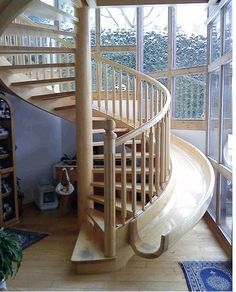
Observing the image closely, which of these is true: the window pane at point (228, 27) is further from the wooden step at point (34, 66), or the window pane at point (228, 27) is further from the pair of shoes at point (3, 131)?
the pair of shoes at point (3, 131)

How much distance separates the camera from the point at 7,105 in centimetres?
426

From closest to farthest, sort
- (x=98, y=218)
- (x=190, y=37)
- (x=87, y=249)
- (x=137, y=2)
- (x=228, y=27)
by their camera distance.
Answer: (x=87, y=249)
(x=98, y=218)
(x=228, y=27)
(x=137, y=2)
(x=190, y=37)

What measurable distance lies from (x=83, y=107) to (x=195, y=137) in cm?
229

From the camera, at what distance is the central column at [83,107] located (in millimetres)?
3738

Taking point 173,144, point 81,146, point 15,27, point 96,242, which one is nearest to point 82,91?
point 81,146

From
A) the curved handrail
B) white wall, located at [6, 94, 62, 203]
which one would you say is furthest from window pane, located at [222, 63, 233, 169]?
white wall, located at [6, 94, 62, 203]

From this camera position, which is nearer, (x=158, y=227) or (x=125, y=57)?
(x=158, y=227)

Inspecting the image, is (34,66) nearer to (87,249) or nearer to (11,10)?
(11,10)

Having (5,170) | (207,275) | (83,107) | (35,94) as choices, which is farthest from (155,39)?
(207,275)

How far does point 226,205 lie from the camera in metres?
3.80

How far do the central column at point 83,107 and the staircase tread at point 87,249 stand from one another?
1.42 ft

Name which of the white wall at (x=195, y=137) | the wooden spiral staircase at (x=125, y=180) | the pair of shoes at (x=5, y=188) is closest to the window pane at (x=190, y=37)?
the white wall at (x=195, y=137)

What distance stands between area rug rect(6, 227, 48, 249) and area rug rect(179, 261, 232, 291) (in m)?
1.75

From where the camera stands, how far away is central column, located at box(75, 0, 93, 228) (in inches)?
147
